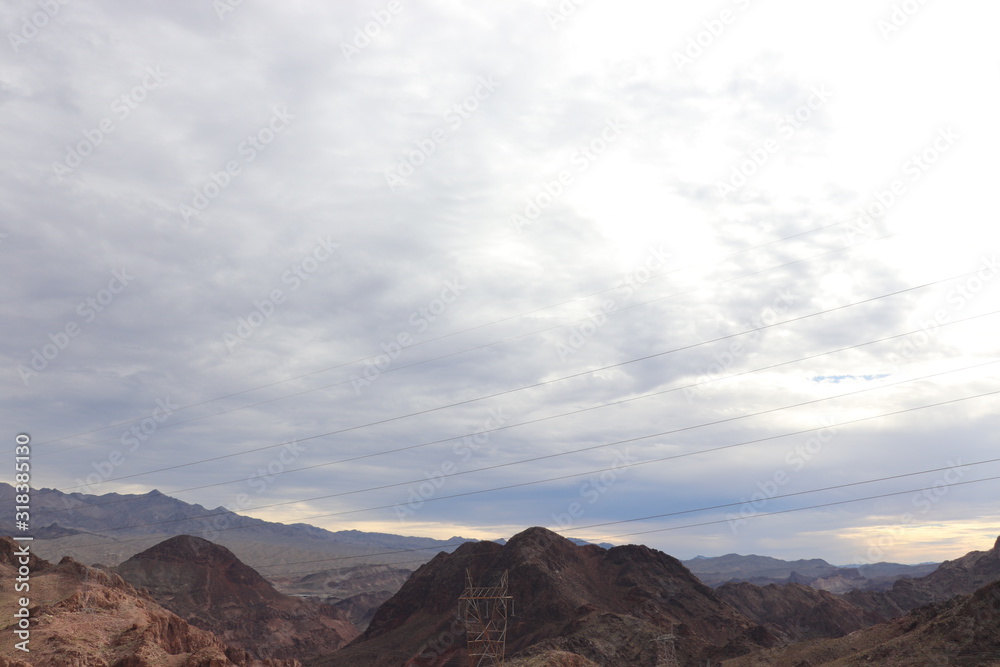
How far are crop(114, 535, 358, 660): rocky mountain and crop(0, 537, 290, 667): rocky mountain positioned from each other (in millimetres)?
85818

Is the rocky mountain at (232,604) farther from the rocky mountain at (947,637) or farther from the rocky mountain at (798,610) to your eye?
the rocky mountain at (947,637)

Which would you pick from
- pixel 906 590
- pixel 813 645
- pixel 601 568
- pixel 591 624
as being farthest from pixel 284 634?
pixel 906 590

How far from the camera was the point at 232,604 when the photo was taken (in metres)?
161

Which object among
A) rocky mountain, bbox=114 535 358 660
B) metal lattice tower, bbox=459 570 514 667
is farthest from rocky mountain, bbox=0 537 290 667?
rocky mountain, bbox=114 535 358 660

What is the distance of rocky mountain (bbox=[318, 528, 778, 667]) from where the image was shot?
84938mm

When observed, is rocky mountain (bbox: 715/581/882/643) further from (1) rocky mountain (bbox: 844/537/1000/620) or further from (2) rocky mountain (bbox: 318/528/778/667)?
(2) rocky mountain (bbox: 318/528/778/667)

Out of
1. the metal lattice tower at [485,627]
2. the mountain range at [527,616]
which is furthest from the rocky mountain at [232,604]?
the metal lattice tower at [485,627]

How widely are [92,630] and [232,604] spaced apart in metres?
122

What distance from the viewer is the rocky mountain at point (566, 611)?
3344 inches

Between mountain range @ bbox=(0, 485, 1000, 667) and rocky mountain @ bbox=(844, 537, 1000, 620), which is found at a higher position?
mountain range @ bbox=(0, 485, 1000, 667)

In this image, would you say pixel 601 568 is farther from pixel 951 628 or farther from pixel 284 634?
pixel 951 628

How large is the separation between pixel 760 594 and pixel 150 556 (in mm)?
156304

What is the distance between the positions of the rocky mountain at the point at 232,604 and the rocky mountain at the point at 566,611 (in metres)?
33.9

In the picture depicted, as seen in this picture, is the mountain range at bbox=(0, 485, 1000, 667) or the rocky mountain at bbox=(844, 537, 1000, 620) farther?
the rocky mountain at bbox=(844, 537, 1000, 620)
